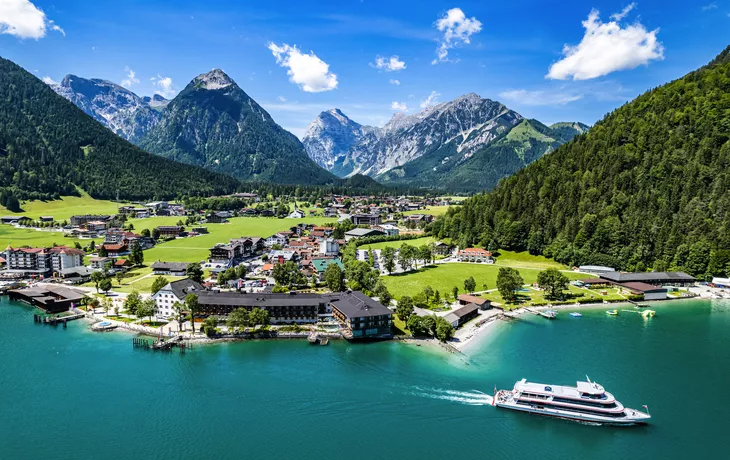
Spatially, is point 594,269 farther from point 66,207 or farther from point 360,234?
point 66,207

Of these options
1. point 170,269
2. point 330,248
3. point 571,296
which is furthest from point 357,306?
point 330,248

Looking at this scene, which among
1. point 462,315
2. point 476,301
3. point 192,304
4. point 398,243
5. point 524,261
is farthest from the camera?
point 398,243

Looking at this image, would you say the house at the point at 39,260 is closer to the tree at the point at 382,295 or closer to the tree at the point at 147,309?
the tree at the point at 147,309

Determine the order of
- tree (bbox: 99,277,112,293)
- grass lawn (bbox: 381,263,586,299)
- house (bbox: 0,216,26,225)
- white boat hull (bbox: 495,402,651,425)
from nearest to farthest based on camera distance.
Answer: white boat hull (bbox: 495,402,651,425) < tree (bbox: 99,277,112,293) < grass lawn (bbox: 381,263,586,299) < house (bbox: 0,216,26,225)

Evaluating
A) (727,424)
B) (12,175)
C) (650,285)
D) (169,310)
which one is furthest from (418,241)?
(12,175)

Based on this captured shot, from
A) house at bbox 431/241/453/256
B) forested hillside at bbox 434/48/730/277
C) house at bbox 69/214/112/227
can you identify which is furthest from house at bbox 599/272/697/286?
house at bbox 69/214/112/227

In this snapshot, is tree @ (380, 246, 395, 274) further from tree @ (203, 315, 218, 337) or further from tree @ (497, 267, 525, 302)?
tree @ (203, 315, 218, 337)

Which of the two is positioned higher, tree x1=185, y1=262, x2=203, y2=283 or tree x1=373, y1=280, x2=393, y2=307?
tree x1=185, y1=262, x2=203, y2=283
